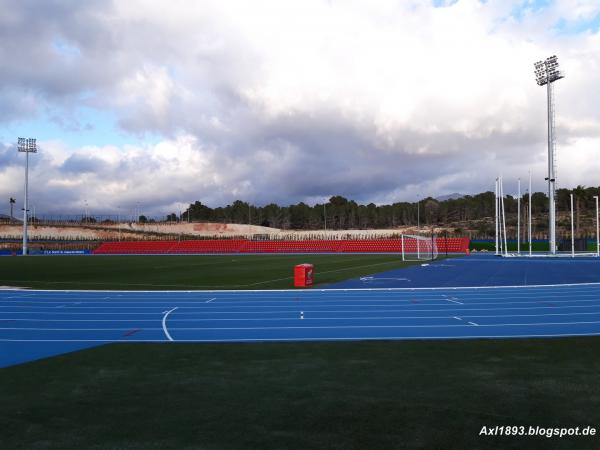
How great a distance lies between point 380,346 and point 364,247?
221 ft

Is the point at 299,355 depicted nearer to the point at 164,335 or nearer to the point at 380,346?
the point at 380,346

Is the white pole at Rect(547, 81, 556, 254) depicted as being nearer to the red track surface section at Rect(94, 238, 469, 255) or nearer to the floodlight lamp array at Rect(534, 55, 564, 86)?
the floodlight lamp array at Rect(534, 55, 564, 86)

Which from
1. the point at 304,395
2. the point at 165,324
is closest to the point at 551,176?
the point at 165,324

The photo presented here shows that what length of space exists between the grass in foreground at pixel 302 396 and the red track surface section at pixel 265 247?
64.2 m

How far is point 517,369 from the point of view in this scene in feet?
24.2

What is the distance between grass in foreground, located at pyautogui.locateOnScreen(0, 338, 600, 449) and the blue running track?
1.61 meters

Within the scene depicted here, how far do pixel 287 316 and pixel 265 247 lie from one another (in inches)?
2681

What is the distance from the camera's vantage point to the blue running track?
35.1ft

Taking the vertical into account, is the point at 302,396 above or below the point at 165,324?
above

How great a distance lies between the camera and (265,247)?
8150cm

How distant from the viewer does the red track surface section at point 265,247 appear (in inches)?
2960

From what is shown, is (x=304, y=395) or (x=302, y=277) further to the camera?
(x=302, y=277)

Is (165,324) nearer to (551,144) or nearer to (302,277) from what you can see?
(302,277)

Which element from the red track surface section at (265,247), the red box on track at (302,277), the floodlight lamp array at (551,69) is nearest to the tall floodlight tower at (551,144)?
the floodlight lamp array at (551,69)
